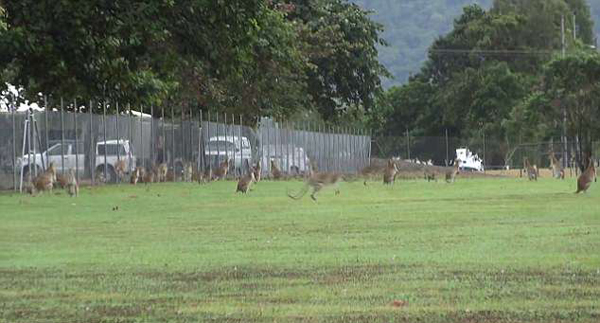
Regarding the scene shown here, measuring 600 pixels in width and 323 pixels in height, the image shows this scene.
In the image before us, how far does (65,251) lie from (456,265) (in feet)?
14.4

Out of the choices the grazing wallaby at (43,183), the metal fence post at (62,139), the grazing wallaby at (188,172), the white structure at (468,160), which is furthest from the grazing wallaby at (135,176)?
the white structure at (468,160)

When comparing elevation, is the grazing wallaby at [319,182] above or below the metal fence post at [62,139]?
below

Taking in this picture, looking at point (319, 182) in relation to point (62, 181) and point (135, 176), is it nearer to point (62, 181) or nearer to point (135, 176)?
point (62, 181)

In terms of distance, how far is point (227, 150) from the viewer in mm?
49688

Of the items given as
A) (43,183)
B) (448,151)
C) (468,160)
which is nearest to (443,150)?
(448,151)

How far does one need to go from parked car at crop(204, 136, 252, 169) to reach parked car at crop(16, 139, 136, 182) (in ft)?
22.3

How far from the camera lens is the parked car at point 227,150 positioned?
160 ft

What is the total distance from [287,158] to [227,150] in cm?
725

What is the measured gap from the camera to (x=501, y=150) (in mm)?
76688

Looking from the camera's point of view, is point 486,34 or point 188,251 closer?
point 188,251

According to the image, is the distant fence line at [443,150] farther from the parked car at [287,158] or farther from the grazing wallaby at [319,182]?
the grazing wallaby at [319,182]

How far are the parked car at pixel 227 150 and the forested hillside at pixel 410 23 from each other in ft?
381

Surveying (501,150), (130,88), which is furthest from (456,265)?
(501,150)

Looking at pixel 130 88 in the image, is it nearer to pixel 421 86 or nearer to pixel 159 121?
pixel 159 121
